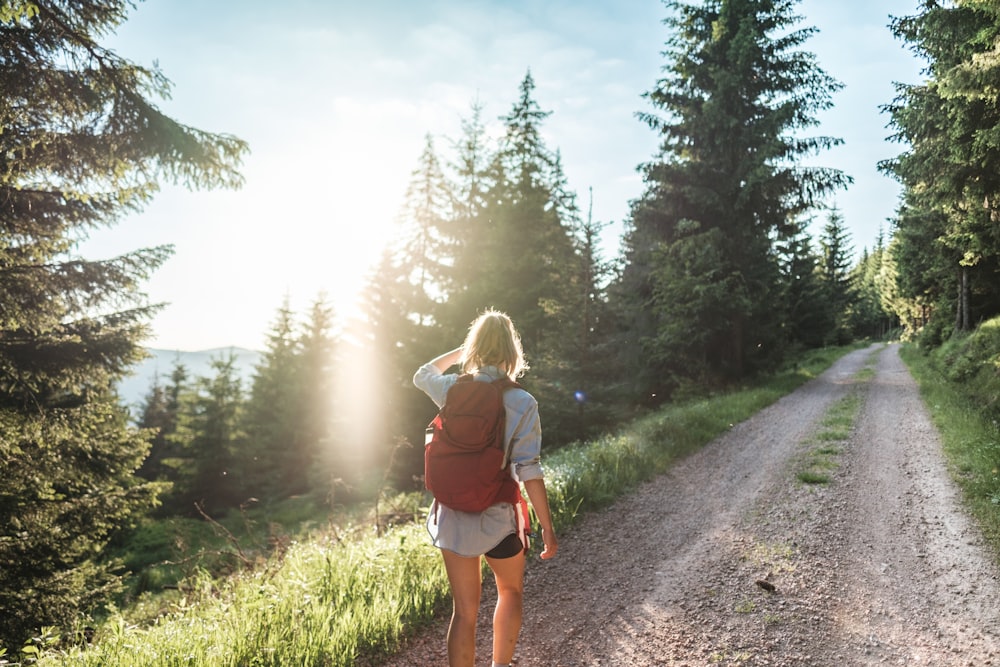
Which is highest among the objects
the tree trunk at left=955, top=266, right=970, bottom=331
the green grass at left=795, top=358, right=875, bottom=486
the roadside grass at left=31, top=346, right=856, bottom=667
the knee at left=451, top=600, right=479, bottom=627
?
the tree trunk at left=955, top=266, right=970, bottom=331

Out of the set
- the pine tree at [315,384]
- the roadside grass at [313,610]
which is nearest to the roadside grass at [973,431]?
the roadside grass at [313,610]

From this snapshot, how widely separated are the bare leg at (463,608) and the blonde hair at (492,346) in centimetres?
113

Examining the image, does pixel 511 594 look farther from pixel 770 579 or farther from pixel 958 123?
pixel 958 123

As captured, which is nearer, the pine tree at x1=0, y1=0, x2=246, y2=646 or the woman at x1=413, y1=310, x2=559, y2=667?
the woman at x1=413, y1=310, x2=559, y2=667

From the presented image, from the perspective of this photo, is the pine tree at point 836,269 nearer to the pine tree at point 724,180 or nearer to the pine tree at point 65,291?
the pine tree at point 724,180

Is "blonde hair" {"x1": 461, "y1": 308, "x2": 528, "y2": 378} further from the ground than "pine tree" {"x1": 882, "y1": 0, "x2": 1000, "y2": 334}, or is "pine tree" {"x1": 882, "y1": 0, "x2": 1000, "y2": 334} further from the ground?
"pine tree" {"x1": 882, "y1": 0, "x2": 1000, "y2": 334}

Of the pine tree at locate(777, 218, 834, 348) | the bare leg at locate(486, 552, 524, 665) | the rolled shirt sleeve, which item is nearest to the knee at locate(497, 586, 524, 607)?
the bare leg at locate(486, 552, 524, 665)

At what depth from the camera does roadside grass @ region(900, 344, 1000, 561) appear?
6316mm

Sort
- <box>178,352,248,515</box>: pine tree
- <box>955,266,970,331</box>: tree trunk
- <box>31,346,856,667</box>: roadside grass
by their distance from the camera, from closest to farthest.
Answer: <box>31,346,856,667</box>: roadside grass
<box>955,266,970,331</box>: tree trunk
<box>178,352,248,515</box>: pine tree

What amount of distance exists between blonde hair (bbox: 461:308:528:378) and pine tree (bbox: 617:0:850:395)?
14.4 meters

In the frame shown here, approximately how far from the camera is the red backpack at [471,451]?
2848 mm

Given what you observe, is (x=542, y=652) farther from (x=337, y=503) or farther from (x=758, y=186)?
(x=337, y=503)

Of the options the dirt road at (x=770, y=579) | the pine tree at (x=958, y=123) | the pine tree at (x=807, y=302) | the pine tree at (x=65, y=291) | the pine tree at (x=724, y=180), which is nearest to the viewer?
the dirt road at (x=770, y=579)

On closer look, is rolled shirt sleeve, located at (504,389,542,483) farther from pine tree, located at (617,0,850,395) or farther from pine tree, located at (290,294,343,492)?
pine tree, located at (290,294,343,492)
